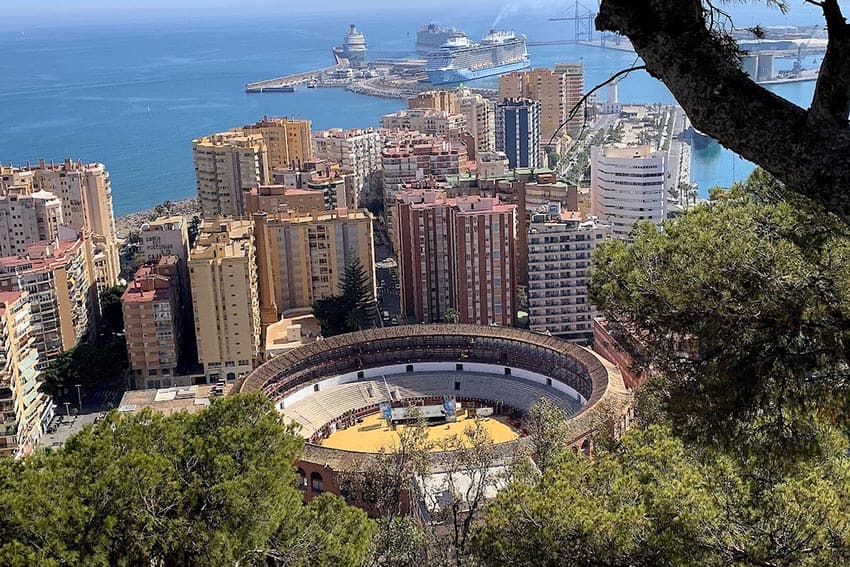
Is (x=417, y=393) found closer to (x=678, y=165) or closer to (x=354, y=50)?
(x=678, y=165)

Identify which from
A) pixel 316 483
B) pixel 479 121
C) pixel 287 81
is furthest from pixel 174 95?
pixel 316 483

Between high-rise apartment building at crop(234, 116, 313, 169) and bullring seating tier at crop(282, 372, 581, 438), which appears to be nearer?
bullring seating tier at crop(282, 372, 581, 438)

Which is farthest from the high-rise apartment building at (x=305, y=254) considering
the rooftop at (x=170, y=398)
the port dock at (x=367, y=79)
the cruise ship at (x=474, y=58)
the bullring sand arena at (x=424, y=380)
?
the cruise ship at (x=474, y=58)

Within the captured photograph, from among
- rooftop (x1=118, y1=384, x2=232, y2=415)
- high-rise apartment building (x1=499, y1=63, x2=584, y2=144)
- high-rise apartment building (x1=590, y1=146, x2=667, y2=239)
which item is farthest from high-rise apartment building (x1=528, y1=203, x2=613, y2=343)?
high-rise apartment building (x1=499, y1=63, x2=584, y2=144)

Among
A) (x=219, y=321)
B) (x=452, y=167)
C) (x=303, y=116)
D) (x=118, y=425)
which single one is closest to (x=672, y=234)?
(x=118, y=425)

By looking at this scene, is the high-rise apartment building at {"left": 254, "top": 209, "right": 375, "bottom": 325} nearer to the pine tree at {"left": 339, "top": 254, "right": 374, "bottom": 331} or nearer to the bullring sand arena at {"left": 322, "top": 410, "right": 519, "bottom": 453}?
the pine tree at {"left": 339, "top": 254, "right": 374, "bottom": 331}

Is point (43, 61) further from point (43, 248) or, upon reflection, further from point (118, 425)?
point (118, 425)
